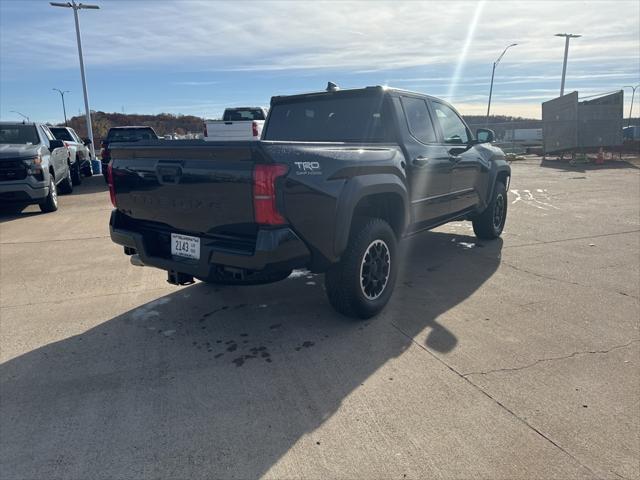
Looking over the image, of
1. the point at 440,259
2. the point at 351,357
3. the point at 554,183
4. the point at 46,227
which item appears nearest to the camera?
the point at 351,357

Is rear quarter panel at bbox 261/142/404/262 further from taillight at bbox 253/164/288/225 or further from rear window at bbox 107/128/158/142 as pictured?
rear window at bbox 107/128/158/142

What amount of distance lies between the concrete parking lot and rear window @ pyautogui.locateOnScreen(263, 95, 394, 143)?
1555 millimetres

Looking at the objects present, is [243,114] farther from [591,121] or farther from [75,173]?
[591,121]

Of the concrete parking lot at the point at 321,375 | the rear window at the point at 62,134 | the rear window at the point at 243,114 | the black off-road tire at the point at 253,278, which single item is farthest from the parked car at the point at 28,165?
the black off-road tire at the point at 253,278

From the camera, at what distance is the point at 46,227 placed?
8.48 meters

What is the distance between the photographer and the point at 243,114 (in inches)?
653

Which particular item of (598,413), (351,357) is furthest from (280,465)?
(598,413)

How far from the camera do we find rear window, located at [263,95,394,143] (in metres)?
4.66

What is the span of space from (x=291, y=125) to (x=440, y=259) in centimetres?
254

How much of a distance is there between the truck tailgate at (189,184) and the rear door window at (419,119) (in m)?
2.26

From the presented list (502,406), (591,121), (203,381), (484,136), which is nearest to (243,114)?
(484,136)

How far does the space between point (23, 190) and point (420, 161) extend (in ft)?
25.9

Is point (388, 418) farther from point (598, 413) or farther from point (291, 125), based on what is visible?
point (291, 125)

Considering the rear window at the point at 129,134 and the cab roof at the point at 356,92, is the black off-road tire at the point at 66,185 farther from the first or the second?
the cab roof at the point at 356,92
